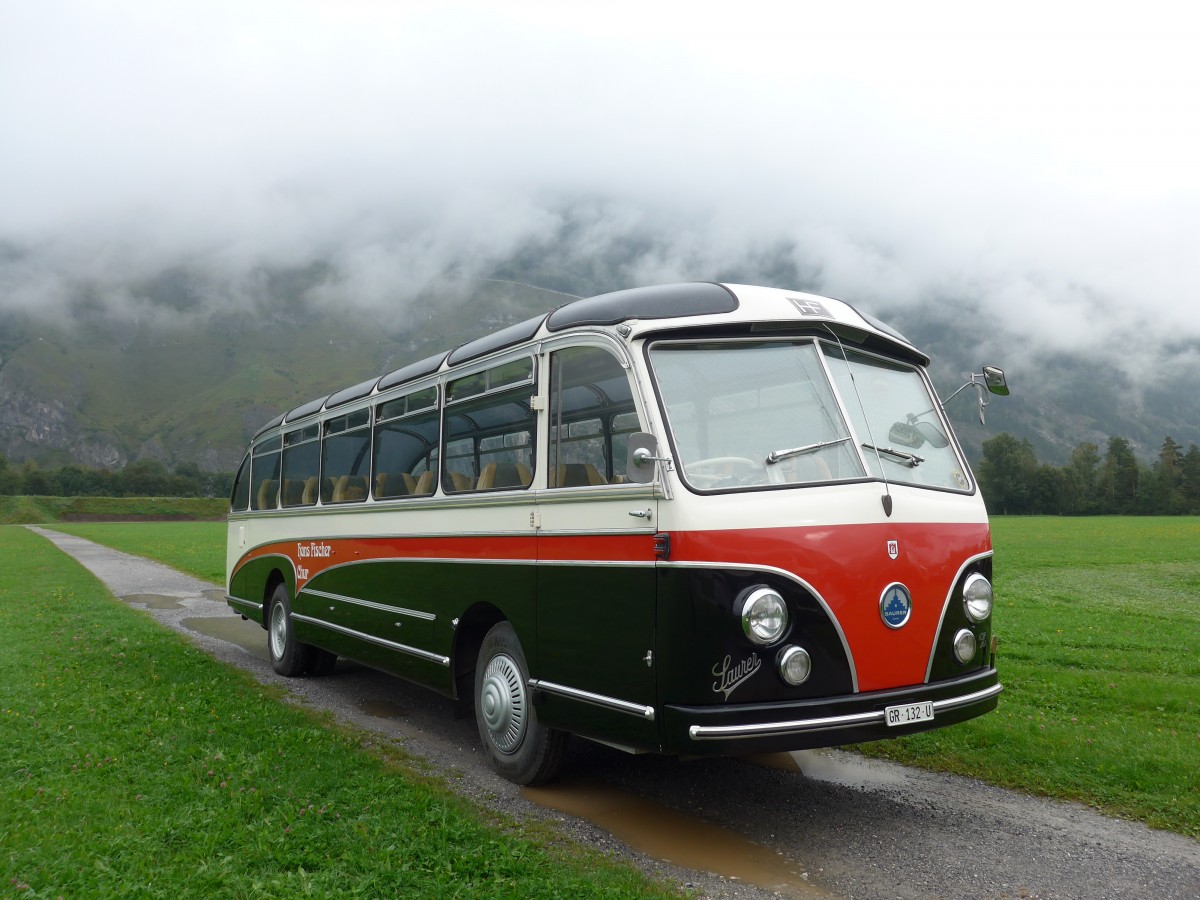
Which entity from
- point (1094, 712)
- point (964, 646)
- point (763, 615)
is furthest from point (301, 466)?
point (1094, 712)

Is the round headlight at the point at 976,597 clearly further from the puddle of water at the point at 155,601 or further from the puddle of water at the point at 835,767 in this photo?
the puddle of water at the point at 155,601

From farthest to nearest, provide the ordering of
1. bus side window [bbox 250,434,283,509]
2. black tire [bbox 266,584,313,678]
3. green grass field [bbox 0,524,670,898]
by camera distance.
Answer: bus side window [bbox 250,434,283,509] < black tire [bbox 266,584,313,678] < green grass field [bbox 0,524,670,898]

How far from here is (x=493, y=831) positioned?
5.70 metres

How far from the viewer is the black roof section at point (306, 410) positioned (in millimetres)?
11513

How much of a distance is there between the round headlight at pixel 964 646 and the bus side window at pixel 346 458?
18.8 feet

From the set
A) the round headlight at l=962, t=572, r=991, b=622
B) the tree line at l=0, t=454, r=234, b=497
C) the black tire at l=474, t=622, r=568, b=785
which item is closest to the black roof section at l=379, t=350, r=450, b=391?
the black tire at l=474, t=622, r=568, b=785

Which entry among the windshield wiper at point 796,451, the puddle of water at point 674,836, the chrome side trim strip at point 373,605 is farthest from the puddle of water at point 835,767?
the chrome side trim strip at point 373,605

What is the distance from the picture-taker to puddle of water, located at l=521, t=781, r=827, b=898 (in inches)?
205

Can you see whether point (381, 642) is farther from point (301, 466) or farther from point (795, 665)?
point (795, 665)

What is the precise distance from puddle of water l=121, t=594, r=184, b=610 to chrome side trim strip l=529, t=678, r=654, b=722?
1500 cm

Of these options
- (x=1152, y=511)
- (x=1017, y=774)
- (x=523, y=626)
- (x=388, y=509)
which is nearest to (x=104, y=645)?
(x=388, y=509)

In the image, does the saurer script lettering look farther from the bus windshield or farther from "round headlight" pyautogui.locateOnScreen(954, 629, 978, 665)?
"round headlight" pyautogui.locateOnScreen(954, 629, 978, 665)

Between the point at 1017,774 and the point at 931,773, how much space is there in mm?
595

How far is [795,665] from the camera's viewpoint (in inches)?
205
